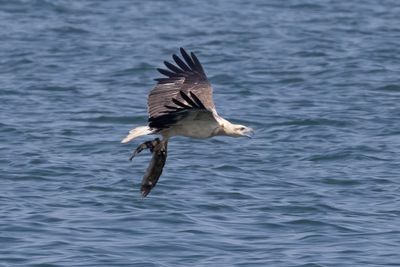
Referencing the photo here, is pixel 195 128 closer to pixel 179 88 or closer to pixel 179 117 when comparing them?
pixel 179 117

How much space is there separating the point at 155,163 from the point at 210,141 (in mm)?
5101

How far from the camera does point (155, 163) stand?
32.2ft

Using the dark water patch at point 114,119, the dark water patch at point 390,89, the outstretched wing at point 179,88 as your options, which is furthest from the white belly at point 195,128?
the dark water patch at point 390,89

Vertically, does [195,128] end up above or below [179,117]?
below

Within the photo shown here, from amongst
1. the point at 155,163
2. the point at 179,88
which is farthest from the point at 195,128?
the point at 179,88

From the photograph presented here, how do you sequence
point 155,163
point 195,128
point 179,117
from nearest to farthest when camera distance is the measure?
point 179,117 < point 195,128 < point 155,163

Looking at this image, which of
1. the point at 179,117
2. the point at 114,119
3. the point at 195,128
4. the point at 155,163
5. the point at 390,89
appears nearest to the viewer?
the point at 179,117

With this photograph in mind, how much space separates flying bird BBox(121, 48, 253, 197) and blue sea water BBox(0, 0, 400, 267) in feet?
2.97

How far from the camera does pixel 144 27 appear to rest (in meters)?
23.1

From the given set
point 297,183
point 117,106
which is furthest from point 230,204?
point 117,106

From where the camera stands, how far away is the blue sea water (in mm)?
10594

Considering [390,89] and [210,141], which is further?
[390,89]

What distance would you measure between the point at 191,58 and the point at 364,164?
367 centimetres

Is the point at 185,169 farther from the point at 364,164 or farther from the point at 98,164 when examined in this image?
the point at 364,164
